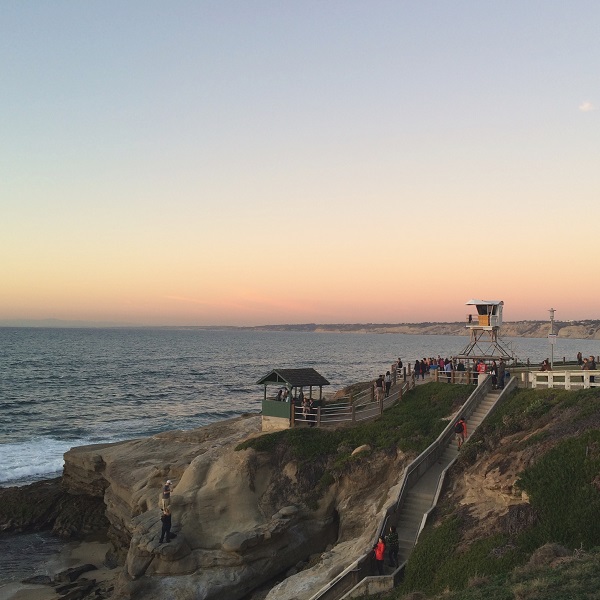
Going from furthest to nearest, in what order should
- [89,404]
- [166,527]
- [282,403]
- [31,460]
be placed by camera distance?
[89,404] → [31,460] → [282,403] → [166,527]

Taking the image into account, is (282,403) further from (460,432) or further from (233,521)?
(460,432)

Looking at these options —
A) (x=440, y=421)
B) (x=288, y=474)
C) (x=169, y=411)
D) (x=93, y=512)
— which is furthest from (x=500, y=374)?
(x=169, y=411)

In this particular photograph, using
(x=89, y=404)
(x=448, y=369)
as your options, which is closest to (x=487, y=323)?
(x=448, y=369)

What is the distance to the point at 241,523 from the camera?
21.3 metres

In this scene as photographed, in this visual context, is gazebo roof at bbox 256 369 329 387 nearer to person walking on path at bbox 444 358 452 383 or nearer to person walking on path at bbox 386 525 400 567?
person walking on path at bbox 444 358 452 383

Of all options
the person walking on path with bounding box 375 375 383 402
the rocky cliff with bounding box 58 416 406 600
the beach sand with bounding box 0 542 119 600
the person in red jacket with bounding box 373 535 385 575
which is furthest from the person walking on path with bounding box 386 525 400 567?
the beach sand with bounding box 0 542 119 600

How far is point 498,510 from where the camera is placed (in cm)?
1608

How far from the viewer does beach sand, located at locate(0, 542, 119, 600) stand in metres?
21.7

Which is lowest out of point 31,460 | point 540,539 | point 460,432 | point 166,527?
point 31,460

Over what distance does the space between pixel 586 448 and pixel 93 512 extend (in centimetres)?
2471

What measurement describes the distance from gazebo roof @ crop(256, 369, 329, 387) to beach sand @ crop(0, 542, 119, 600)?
10771 mm

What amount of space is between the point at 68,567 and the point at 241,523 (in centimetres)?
906

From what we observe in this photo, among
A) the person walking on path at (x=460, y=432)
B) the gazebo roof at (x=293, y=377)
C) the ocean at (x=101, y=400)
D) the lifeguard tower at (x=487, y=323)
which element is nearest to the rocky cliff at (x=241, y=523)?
the person walking on path at (x=460, y=432)

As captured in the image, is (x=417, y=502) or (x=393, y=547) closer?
(x=393, y=547)
